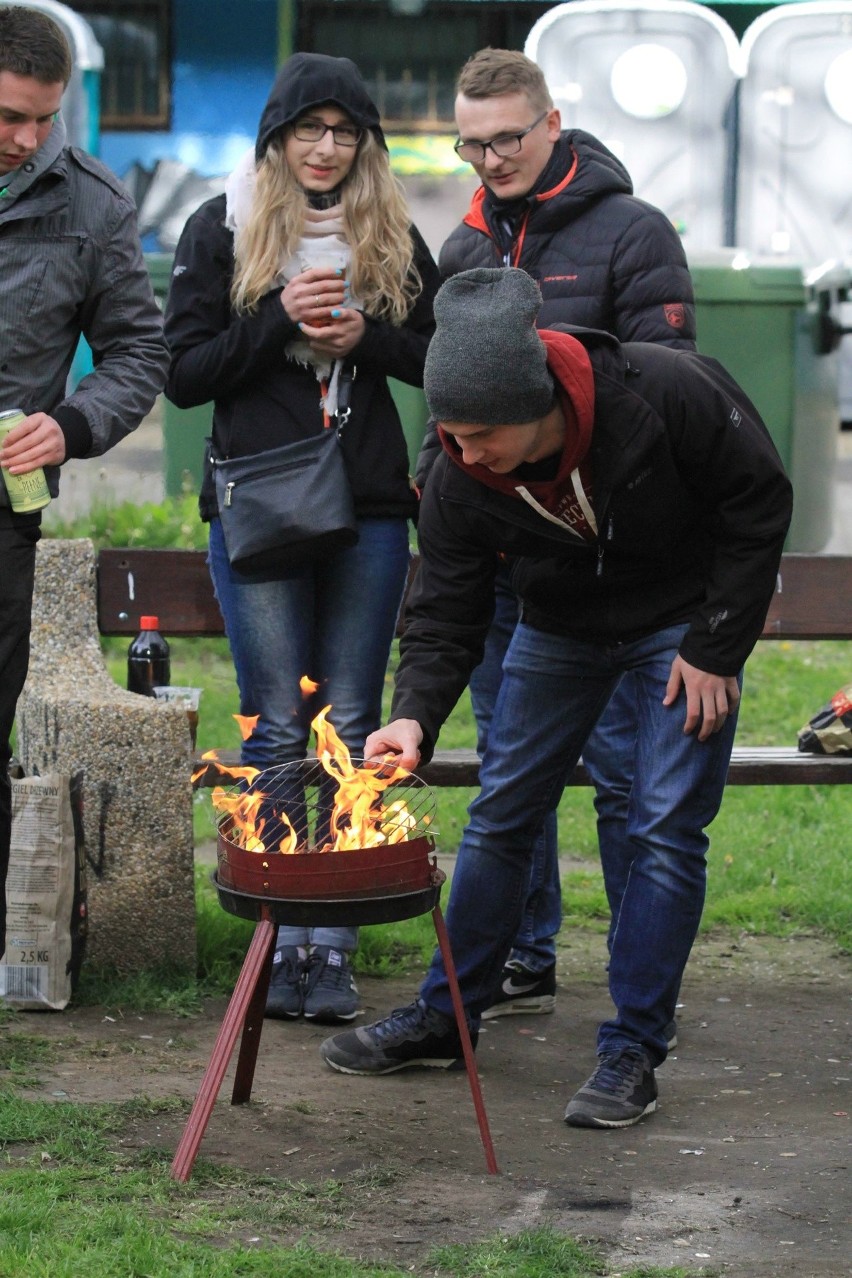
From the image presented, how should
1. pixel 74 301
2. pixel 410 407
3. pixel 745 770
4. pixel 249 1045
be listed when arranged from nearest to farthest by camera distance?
pixel 249 1045 → pixel 74 301 → pixel 745 770 → pixel 410 407

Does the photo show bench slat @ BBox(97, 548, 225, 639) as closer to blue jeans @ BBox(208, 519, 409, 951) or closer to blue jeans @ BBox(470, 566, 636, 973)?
blue jeans @ BBox(208, 519, 409, 951)

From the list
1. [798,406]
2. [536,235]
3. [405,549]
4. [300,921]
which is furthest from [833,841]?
[798,406]

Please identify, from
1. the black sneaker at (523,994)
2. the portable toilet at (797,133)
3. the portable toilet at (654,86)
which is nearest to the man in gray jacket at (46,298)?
the black sneaker at (523,994)

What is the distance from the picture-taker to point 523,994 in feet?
15.8

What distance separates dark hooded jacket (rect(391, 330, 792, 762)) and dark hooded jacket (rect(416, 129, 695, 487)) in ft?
1.71

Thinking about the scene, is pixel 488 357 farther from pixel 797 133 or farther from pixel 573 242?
pixel 797 133

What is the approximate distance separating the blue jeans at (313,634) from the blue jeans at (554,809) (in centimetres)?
26

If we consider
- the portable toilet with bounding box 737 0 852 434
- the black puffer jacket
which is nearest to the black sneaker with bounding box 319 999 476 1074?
the black puffer jacket

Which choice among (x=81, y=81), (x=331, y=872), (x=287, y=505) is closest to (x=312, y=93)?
(x=287, y=505)

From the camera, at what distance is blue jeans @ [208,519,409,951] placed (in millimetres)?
4582

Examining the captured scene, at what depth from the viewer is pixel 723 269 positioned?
9.37m

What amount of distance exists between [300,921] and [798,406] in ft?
21.6

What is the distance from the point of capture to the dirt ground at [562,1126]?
3.37 metres

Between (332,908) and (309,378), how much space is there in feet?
5.38
